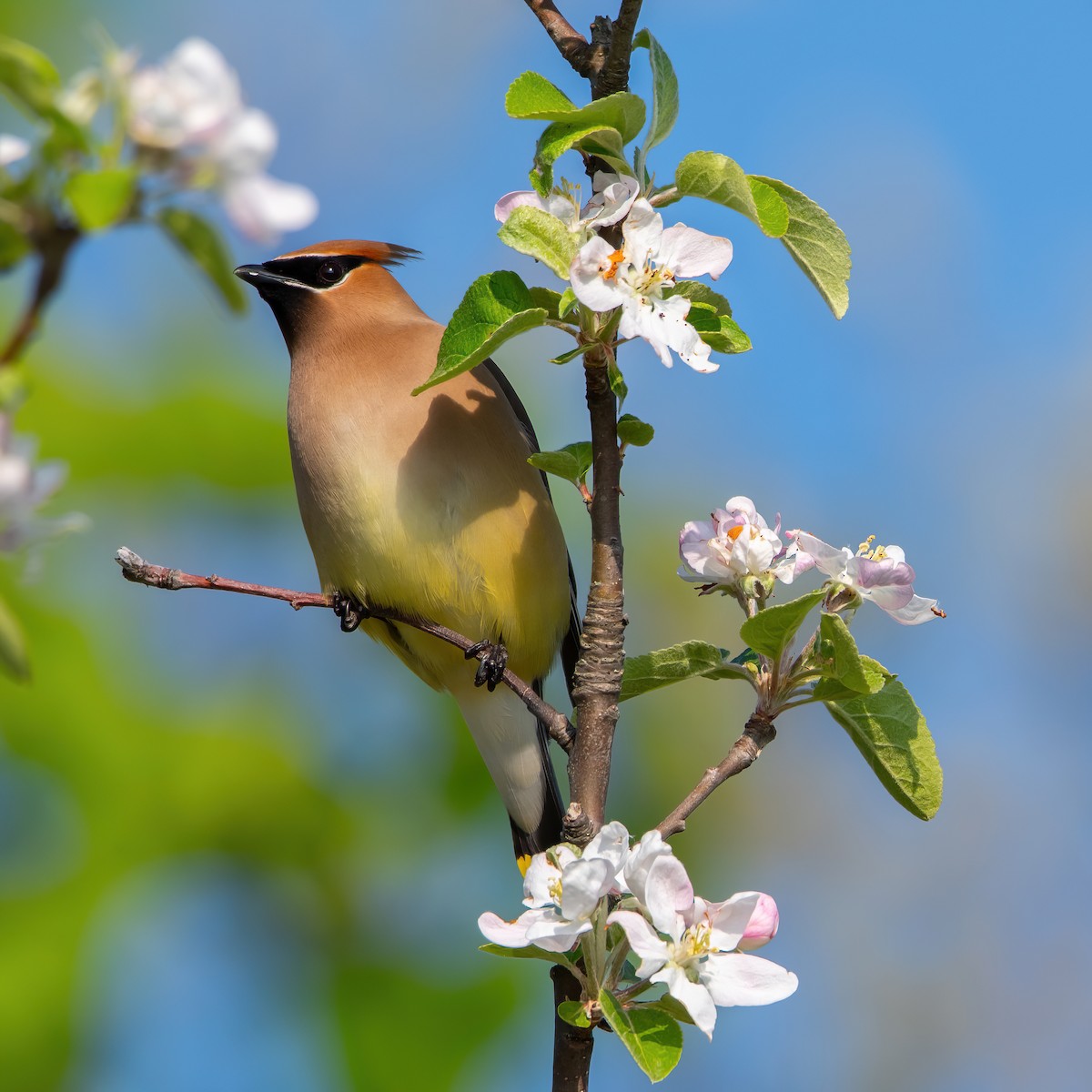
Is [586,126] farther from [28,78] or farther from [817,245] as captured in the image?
[28,78]

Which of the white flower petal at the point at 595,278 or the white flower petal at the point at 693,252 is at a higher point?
the white flower petal at the point at 693,252

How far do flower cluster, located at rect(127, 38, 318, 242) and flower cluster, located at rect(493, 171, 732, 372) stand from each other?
2.65 feet

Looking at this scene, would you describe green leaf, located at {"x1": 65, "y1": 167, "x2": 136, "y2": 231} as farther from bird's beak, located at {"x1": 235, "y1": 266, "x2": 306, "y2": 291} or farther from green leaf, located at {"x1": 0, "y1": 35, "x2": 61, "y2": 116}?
bird's beak, located at {"x1": 235, "y1": 266, "x2": 306, "y2": 291}

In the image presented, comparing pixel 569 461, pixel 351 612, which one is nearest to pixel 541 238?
pixel 569 461

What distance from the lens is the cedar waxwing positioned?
11.0ft

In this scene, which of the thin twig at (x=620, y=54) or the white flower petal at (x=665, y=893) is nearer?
the white flower petal at (x=665, y=893)

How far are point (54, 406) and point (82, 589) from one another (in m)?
0.93

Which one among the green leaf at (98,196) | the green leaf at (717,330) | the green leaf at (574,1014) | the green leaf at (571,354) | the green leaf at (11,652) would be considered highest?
the green leaf at (717,330)

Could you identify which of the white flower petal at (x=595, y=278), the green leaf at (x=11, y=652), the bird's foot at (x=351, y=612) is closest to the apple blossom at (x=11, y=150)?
the green leaf at (x=11, y=652)

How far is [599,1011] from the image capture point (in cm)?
189

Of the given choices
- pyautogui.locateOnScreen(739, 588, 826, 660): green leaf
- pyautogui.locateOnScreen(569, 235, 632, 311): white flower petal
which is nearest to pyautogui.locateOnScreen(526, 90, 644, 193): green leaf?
pyautogui.locateOnScreen(569, 235, 632, 311): white flower petal

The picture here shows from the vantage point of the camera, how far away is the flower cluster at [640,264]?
188cm

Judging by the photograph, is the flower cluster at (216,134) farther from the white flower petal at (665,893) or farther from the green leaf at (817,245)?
the green leaf at (817,245)

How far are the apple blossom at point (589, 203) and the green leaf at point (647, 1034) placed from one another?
0.99 m
